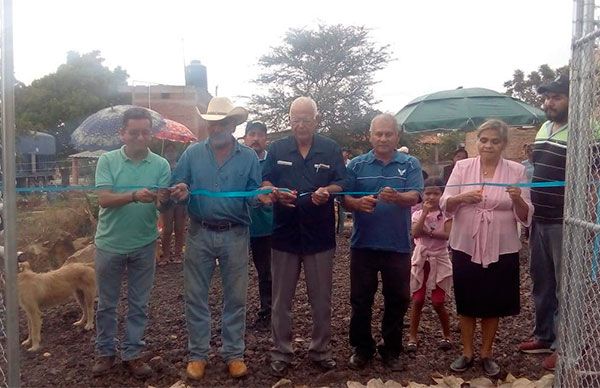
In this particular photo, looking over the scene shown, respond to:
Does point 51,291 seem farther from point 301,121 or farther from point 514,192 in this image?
point 514,192

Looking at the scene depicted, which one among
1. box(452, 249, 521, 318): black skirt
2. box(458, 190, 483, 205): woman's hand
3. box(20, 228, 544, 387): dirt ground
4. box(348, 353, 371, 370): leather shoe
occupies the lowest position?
box(20, 228, 544, 387): dirt ground

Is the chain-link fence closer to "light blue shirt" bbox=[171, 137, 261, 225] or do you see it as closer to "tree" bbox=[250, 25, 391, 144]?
"light blue shirt" bbox=[171, 137, 261, 225]

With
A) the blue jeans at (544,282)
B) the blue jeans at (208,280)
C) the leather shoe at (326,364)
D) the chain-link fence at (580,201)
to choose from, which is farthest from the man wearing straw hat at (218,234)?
the blue jeans at (544,282)

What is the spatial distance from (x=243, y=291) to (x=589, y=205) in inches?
92.1

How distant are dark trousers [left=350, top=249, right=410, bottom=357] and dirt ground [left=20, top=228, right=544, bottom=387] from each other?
0.66 feet

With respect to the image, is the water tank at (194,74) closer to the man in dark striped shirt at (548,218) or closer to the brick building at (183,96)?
the brick building at (183,96)

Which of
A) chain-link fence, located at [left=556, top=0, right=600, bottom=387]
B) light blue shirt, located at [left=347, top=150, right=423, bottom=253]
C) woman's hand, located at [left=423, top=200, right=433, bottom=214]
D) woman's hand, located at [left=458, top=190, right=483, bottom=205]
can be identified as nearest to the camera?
chain-link fence, located at [left=556, top=0, right=600, bottom=387]

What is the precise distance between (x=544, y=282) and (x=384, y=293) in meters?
1.28

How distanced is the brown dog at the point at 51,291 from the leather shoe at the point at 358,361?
2592 millimetres

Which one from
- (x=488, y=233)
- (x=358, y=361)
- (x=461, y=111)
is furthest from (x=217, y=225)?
(x=461, y=111)

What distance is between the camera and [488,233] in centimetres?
407

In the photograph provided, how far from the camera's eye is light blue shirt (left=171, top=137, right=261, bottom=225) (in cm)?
409

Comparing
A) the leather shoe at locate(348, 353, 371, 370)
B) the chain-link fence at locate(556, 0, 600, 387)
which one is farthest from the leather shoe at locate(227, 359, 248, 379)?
the chain-link fence at locate(556, 0, 600, 387)

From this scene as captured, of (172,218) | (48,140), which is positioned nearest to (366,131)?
(48,140)
